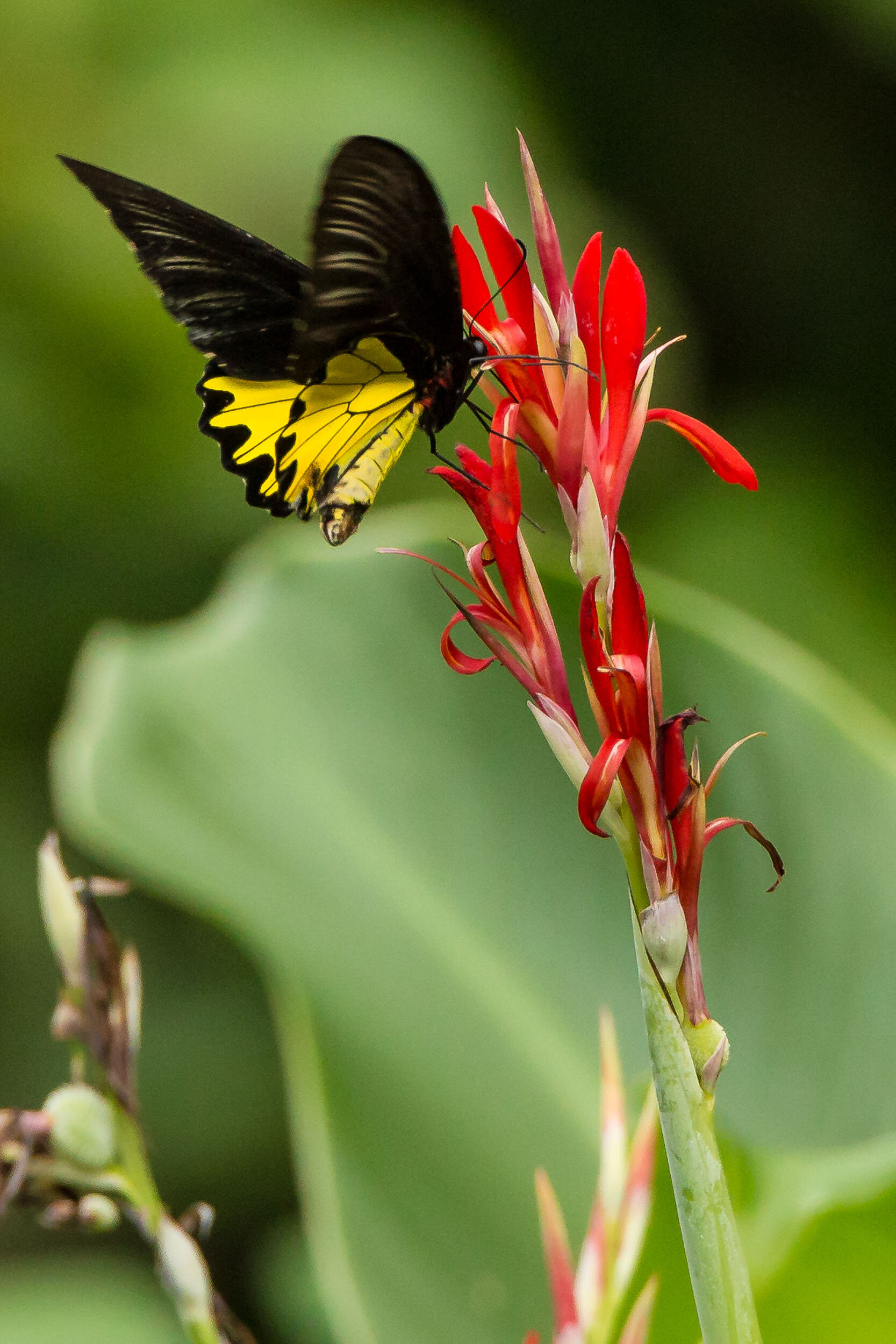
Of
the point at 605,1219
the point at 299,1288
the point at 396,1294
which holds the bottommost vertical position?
the point at 299,1288

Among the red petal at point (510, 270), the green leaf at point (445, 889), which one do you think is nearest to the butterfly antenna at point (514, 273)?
the red petal at point (510, 270)

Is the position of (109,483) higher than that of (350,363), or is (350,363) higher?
(350,363)

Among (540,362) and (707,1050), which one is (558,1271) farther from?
(540,362)

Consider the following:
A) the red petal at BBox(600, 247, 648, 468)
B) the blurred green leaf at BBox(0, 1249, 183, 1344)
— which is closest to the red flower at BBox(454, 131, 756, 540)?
the red petal at BBox(600, 247, 648, 468)

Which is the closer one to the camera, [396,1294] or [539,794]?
[396,1294]

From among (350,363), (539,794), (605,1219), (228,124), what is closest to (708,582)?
(539,794)

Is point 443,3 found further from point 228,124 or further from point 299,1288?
point 299,1288

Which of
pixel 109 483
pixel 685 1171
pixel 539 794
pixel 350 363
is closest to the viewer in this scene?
pixel 685 1171
